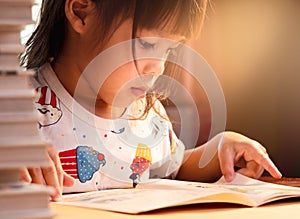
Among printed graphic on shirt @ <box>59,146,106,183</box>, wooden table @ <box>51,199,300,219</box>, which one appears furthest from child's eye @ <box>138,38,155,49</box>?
wooden table @ <box>51,199,300,219</box>

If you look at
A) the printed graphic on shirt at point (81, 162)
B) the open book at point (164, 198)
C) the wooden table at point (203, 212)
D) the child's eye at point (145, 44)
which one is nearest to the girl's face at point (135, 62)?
the child's eye at point (145, 44)

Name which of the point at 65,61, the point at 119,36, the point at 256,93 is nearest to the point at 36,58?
the point at 65,61

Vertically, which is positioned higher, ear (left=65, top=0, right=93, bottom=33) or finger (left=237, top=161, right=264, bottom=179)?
ear (left=65, top=0, right=93, bottom=33)

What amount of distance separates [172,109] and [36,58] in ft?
2.47

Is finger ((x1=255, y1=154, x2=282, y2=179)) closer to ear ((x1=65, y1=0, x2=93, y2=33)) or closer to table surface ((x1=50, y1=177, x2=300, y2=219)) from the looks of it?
table surface ((x1=50, y1=177, x2=300, y2=219))

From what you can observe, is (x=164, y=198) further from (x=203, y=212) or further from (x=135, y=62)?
(x=135, y=62)

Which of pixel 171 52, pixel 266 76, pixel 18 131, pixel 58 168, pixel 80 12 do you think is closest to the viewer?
pixel 18 131

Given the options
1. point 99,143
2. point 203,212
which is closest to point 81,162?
point 99,143

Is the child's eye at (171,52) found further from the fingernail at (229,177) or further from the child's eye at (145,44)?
the fingernail at (229,177)

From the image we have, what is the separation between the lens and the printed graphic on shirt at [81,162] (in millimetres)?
1124

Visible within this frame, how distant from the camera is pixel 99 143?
1204 millimetres

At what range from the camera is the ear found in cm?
116

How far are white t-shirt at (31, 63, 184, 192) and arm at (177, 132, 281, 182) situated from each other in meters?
0.04

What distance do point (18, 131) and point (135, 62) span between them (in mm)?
796
